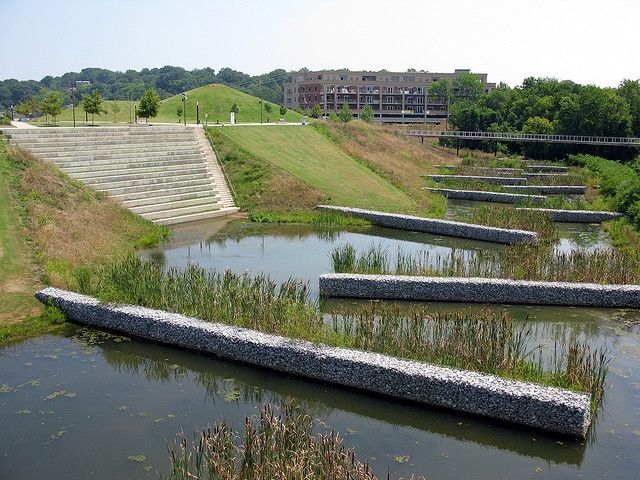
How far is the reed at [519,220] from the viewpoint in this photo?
77.8 ft

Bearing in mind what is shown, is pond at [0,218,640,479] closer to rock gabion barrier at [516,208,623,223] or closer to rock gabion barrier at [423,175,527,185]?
rock gabion barrier at [516,208,623,223]

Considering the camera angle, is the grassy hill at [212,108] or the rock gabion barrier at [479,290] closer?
the rock gabion barrier at [479,290]

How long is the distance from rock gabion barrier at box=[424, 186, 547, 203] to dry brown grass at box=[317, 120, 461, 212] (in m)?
1.69

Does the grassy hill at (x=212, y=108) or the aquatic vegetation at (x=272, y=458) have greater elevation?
the grassy hill at (x=212, y=108)

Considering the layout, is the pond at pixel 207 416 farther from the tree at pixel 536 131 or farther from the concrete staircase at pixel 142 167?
the tree at pixel 536 131

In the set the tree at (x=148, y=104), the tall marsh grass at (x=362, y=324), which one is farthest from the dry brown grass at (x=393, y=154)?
the tall marsh grass at (x=362, y=324)

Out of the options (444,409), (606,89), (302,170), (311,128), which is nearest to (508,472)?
(444,409)

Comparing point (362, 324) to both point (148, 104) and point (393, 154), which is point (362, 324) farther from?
point (393, 154)

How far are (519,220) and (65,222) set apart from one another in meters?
16.9

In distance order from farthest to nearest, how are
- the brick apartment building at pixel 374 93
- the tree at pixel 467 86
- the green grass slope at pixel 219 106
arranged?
the brick apartment building at pixel 374 93, the tree at pixel 467 86, the green grass slope at pixel 219 106

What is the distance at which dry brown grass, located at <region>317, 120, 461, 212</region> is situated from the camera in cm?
3612

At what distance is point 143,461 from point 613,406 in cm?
817

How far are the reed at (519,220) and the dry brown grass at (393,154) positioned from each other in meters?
4.96

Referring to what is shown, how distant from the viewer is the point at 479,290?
1636 cm
